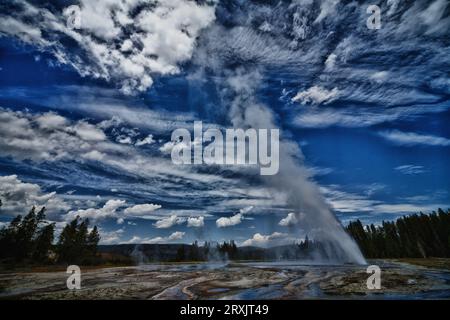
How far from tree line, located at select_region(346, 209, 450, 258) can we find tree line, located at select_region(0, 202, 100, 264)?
2442 inches

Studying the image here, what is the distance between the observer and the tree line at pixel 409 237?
5636cm

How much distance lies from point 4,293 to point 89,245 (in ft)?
160

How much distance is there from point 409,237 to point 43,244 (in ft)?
244

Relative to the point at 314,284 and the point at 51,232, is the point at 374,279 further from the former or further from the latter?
the point at 51,232

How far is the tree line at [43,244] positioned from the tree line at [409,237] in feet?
204

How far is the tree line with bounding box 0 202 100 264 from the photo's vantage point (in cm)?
5278

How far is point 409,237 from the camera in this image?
206 feet

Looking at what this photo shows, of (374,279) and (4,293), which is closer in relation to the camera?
(4,293)

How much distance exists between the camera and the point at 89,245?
213 ft

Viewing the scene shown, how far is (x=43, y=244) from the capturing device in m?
56.5

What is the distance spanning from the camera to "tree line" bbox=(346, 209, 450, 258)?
185ft
